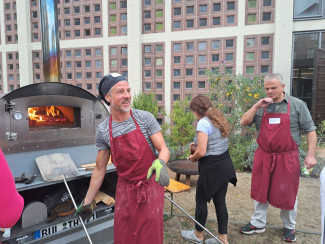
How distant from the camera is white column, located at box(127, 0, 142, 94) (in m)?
7.09

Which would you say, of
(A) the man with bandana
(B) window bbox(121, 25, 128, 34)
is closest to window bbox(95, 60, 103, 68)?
(B) window bbox(121, 25, 128, 34)

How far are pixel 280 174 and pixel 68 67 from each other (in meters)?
6.95

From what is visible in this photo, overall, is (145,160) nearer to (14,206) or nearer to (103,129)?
(103,129)

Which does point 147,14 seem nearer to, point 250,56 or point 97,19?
point 97,19

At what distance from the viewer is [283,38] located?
6.22 meters

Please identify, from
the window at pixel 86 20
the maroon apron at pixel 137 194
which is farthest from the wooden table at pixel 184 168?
the window at pixel 86 20

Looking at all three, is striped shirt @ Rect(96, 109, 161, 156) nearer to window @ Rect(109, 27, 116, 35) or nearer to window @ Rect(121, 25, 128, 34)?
window @ Rect(121, 25, 128, 34)

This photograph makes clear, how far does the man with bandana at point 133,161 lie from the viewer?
1892mm

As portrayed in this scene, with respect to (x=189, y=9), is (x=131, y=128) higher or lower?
lower

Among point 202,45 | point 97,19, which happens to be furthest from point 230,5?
point 97,19

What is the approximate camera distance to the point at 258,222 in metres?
3.08

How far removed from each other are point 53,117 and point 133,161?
154 centimetres

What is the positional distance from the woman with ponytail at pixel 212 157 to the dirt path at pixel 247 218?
537mm

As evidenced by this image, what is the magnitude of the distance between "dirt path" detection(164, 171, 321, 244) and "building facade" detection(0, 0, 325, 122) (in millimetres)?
3186
